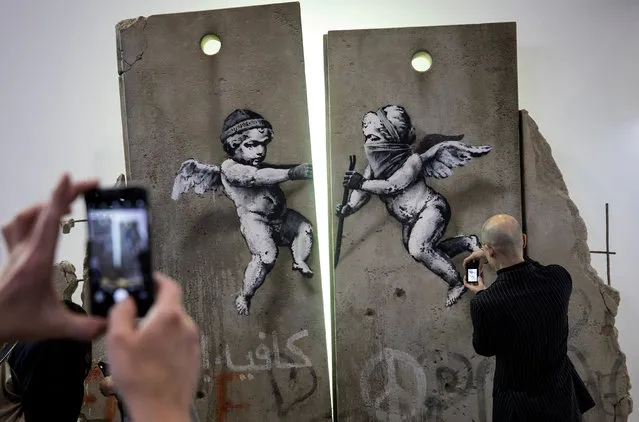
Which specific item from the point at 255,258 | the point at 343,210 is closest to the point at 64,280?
the point at 255,258

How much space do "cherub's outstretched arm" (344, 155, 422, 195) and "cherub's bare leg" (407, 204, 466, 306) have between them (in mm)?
160

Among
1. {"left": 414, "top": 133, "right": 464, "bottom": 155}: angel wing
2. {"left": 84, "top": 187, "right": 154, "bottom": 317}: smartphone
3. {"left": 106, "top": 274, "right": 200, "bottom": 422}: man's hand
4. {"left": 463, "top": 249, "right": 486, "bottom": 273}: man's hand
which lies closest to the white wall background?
{"left": 414, "top": 133, "right": 464, "bottom": 155}: angel wing

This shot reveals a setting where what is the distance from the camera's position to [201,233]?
3.01 m

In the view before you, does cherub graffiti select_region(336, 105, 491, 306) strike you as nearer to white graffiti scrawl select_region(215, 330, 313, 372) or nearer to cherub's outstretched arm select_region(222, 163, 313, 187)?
cherub's outstretched arm select_region(222, 163, 313, 187)

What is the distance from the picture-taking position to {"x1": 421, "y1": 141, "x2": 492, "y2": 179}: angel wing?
302 cm

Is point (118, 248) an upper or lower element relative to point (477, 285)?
upper

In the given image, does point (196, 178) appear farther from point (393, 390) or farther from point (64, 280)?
point (393, 390)

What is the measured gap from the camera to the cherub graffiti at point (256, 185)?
3.01 m

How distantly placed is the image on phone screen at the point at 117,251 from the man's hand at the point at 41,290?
0.14ft

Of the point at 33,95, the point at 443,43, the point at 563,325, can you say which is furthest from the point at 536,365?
Answer: the point at 33,95

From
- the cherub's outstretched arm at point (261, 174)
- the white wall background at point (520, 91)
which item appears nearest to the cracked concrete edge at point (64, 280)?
the white wall background at point (520, 91)

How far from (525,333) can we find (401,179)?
101 centimetres

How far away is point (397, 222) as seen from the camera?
9.91ft

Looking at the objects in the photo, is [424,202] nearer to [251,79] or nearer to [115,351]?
[251,79]
